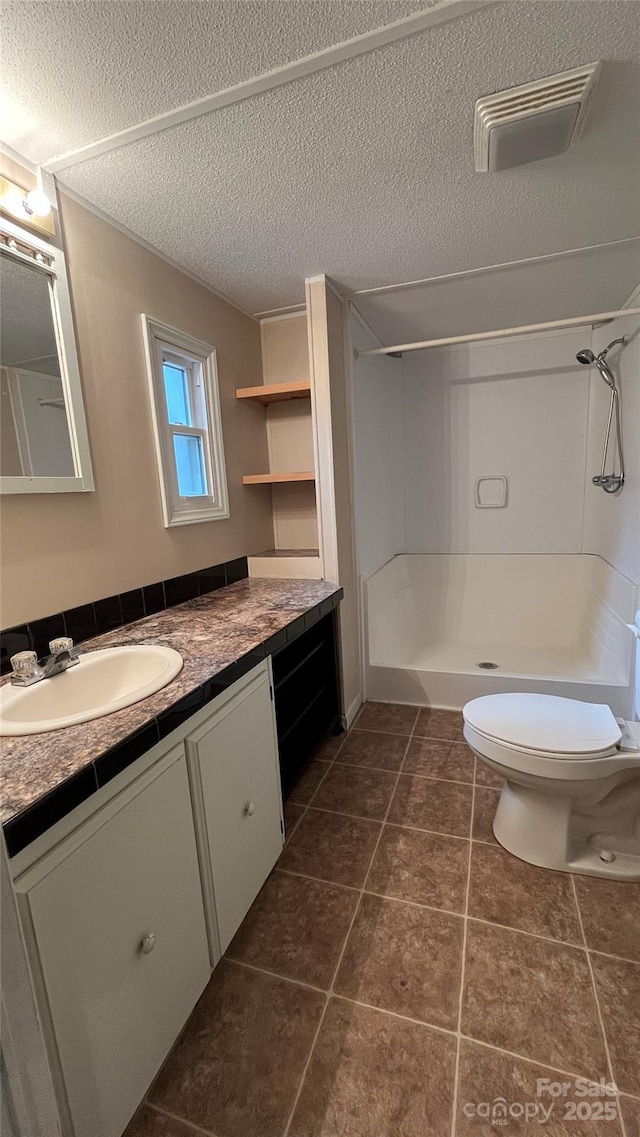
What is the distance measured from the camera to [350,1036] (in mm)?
1021

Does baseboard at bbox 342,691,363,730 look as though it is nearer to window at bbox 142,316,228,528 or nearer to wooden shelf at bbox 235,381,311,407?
window at bbox 142,316,228,528

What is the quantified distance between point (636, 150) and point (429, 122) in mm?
603

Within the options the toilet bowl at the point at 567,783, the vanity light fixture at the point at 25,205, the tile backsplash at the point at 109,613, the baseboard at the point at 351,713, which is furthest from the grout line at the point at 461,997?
Result: the vanity light fixture at the point at 25,205

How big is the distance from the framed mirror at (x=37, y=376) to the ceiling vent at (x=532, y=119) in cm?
120

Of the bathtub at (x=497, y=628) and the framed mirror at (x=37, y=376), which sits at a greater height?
the framed mirror at (x=37, y=376)

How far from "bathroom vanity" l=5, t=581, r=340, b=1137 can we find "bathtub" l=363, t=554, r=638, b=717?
137 cm

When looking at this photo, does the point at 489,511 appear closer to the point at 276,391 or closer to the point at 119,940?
the point at 276,391

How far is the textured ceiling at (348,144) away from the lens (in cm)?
91

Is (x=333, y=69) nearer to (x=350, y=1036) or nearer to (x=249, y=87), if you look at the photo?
(x=249, y=87)

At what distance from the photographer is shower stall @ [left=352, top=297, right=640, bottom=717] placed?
97.9 inches

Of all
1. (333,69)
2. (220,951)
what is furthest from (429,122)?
(220,951)

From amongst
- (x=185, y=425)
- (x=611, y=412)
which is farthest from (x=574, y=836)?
(x=611, y=412)

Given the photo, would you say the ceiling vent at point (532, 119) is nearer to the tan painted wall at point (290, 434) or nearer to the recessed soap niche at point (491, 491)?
the tan painted wall at point (290, 434)

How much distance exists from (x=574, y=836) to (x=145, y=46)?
2.36 meters
